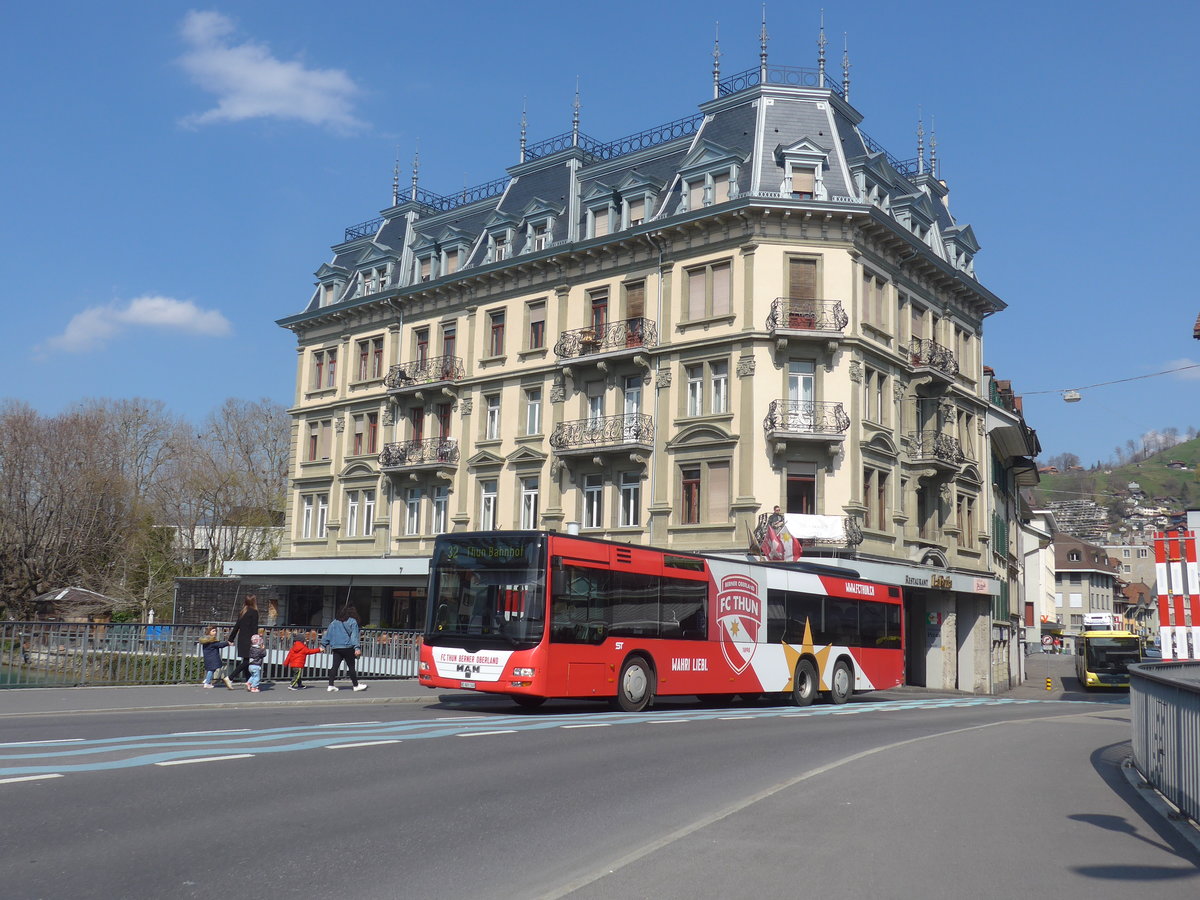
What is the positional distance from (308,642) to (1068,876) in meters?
21.7

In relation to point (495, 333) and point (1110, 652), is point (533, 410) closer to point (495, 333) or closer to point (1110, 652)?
point (495, 333)

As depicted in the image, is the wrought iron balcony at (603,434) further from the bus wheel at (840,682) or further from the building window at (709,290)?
the bus wheel at (840,682)

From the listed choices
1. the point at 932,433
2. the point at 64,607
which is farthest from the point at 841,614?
the point at 64,607

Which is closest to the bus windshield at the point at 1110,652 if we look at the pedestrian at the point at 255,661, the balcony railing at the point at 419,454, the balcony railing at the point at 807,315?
the balcony railing at the point at 807,315

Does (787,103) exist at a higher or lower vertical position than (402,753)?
higher

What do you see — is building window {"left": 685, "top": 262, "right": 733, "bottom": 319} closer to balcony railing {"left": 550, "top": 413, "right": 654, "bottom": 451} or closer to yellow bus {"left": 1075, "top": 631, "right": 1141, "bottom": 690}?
balcony railing {"left": 550, "top": 413, "right": 654, "bottom": 451}

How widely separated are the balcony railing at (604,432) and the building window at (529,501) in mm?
1830

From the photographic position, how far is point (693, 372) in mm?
35219

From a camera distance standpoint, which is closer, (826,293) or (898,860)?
(898,860)

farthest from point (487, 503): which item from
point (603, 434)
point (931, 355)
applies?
point (931, 355)

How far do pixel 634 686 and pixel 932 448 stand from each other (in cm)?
2110

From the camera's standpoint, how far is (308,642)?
85.6ft

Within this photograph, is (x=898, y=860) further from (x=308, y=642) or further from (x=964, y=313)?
(x=964, y=313)

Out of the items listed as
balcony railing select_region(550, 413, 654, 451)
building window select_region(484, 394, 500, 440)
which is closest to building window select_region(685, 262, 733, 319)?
balcony railing select_region(550, 413, 654, 451)
